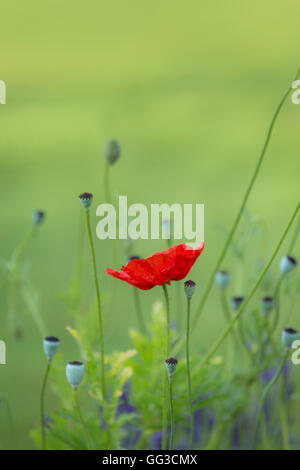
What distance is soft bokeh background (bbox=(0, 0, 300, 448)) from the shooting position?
1332 millimetres

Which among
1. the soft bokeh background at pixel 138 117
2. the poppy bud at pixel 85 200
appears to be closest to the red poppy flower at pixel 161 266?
the poppy bud at pixel 85 200

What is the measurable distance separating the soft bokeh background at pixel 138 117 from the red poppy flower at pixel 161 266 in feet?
2.20

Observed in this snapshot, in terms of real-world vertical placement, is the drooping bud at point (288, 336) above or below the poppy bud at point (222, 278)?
below

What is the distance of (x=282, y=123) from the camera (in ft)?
5.76

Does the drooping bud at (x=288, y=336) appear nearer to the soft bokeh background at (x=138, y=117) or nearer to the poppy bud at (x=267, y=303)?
the poppy bud at (x=267, y=303)

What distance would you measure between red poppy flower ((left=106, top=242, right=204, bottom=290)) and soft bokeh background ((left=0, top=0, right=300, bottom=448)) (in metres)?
0.67

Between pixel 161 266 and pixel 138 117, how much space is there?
138 cm

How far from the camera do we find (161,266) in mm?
408

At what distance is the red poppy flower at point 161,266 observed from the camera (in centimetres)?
41

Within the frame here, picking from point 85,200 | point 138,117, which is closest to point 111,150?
point 85,200

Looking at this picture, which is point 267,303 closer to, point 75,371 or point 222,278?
point 222,278

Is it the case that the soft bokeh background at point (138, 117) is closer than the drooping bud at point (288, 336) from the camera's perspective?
No
